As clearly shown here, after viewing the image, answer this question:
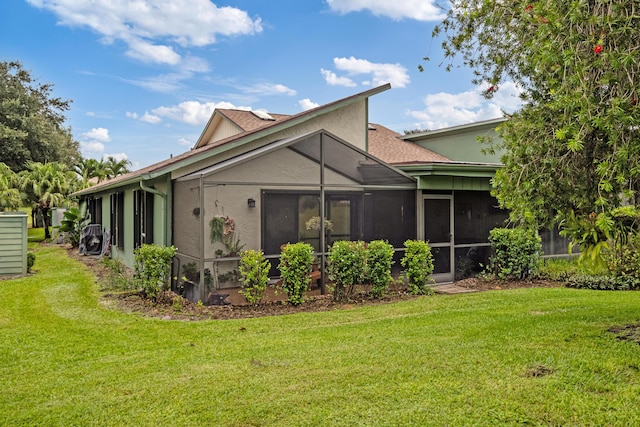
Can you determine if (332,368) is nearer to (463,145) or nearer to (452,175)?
(452,175)

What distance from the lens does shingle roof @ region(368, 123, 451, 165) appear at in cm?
1270

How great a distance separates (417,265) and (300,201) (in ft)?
8.26

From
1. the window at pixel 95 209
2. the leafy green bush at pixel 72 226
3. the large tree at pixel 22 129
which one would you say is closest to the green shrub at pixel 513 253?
Result: the window at pixel 95 209

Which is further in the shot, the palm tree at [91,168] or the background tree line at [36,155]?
the palm tree at [91,168]

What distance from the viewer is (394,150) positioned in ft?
45.6

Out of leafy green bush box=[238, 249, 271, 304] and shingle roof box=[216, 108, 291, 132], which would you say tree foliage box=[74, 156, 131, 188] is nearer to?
shingle roof box=[216, 108, 291, 132]

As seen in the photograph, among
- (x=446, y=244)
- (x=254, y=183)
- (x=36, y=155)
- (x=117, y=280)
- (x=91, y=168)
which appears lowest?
(x=117, y=280)

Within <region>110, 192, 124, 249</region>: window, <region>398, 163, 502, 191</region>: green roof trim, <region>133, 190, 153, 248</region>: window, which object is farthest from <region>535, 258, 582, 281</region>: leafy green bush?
<region>110, 192, 124, 249</region>: window

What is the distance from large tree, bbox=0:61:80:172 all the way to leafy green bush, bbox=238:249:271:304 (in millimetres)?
27767

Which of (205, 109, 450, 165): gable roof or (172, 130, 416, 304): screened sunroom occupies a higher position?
(205, 109, 450, 165): gable roof

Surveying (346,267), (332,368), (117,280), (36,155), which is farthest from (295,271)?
(36,155)

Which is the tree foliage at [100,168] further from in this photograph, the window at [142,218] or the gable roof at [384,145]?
the window at [142,218]

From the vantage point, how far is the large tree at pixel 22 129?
97.5 feet

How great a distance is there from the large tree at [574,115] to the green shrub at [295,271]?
3.71 metres
